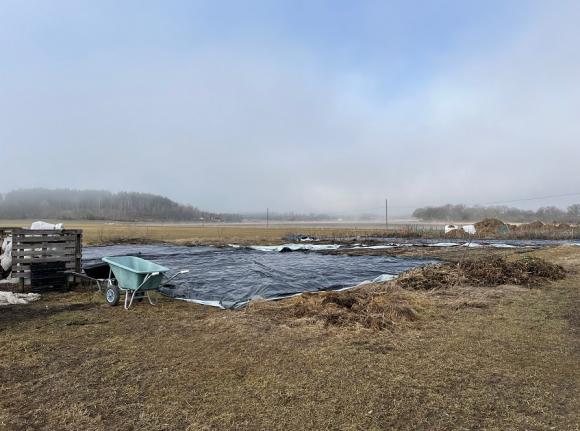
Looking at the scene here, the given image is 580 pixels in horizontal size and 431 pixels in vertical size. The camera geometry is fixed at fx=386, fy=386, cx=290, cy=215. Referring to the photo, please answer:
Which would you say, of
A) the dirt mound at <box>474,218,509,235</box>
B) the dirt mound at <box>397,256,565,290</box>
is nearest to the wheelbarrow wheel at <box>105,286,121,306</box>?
the dirt mound at <box>397,256,565,290</box>

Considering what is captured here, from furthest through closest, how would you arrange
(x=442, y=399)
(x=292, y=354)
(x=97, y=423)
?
(x=292, y=354), (x=442, y=399), (x=97, y=423)

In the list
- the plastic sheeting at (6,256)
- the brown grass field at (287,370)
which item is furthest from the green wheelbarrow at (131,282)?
the plastic sheeting at (6,256)

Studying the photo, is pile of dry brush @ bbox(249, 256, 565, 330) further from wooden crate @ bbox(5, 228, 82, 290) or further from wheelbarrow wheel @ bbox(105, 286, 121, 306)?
wooden crate @ bbox(5, 228, 82, 290)

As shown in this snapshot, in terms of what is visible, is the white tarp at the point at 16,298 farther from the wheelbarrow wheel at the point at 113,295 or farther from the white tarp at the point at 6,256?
the white tarp at the point at 6,256

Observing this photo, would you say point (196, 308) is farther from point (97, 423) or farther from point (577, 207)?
point (577, 207)

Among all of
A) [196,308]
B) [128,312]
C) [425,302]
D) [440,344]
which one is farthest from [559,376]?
[128,312]

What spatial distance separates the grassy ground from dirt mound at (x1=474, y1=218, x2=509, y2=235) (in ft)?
148

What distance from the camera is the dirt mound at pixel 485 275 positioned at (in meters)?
10.1

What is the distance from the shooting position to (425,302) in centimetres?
801

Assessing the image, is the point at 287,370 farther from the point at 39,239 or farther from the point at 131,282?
the point at 39,239

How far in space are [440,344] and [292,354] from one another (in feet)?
6.76

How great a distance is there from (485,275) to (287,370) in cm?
821

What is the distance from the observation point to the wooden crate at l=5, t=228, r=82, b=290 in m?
9.02

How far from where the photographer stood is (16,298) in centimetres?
802
